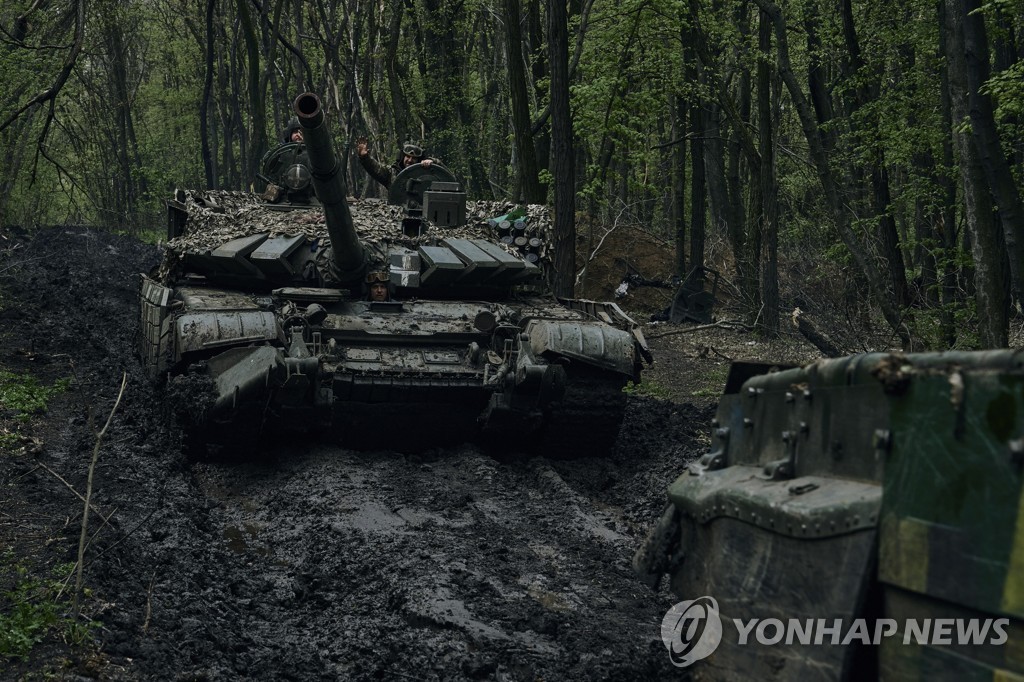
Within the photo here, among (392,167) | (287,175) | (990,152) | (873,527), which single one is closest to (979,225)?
(990,152)

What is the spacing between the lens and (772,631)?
3896 millimetres

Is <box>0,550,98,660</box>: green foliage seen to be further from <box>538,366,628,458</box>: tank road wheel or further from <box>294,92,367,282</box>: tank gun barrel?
<box>538,366,628,458</box>: tank road wheel

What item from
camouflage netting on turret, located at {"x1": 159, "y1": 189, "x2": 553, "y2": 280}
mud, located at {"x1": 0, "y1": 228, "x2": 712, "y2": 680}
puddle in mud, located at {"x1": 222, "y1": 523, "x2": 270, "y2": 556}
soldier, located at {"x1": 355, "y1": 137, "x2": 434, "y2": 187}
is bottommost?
puddle in mud, located at {"x1": 222, "y1": 523, "x2": 270, "y2": 556}

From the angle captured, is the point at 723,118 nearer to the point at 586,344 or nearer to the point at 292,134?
the point at 292,134

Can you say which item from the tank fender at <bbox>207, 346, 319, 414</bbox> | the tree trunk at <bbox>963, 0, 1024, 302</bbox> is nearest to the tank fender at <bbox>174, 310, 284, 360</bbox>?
the tank fender at <bbox>207, 346, 319, 414</bbox>

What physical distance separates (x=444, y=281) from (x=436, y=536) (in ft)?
14.4

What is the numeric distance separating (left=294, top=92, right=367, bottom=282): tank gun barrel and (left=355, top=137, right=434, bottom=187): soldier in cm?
281

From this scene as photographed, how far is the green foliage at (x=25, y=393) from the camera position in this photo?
35.7 feet

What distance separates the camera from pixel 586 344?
1019cm

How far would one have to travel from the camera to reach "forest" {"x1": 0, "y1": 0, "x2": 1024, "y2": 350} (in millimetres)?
11508

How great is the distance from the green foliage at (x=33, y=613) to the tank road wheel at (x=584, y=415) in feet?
15.9

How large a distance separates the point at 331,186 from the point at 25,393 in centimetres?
391

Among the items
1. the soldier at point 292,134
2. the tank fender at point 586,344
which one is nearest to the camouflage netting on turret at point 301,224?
the soldier at point 292,134

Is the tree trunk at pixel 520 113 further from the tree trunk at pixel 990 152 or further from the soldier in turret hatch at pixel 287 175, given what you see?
the tree trunk at pixel 990 152
